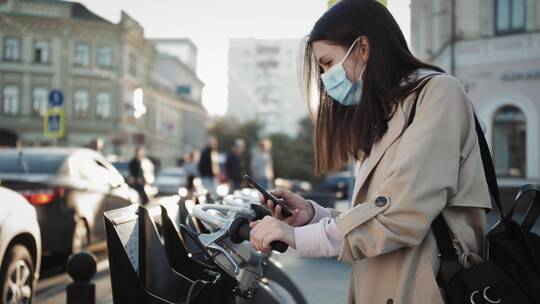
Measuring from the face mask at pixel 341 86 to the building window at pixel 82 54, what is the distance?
171 feet

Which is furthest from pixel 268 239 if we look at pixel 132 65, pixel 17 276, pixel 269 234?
pixel 132 65

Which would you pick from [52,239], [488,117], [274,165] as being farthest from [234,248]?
[274,165]

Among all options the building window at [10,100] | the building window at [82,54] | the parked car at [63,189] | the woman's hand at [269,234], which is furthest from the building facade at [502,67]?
the building window at [82,54]

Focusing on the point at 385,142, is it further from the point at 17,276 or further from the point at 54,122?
the point at 54,122

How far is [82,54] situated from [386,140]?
5399 cm

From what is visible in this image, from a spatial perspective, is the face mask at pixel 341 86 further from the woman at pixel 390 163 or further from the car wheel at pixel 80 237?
the car wheel at pixel 80 237

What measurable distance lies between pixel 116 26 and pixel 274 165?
18.0m

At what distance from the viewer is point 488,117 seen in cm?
2066

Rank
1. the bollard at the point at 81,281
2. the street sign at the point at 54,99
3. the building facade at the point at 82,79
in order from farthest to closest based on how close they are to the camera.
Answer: the building facade at the point at 82,79
the street sign at the point at 54,99
the bollard at the point at 81,281

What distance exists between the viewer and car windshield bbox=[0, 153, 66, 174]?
8172 mm

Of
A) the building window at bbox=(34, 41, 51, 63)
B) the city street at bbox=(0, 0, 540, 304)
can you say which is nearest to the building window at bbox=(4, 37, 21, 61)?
the building window at bbox=(34, 41, 51, 63)

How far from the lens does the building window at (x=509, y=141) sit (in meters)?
19.7

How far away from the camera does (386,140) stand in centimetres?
196

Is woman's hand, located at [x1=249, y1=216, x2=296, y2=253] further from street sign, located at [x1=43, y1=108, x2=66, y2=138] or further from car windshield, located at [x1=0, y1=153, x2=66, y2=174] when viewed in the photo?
street sign, located at [x1=43, y1=108, x2=66, y2=138]
